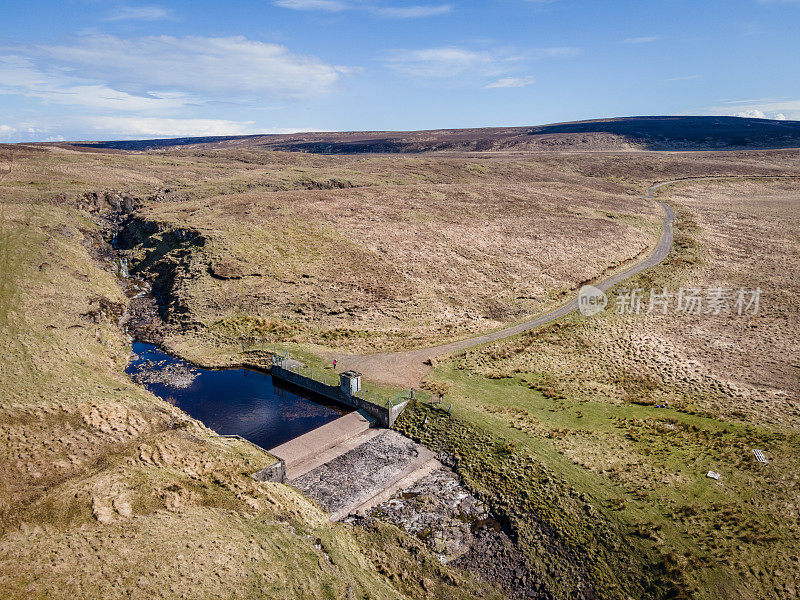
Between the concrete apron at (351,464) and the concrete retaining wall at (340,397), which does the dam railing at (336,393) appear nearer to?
the concrete retaining wall at (340,397)

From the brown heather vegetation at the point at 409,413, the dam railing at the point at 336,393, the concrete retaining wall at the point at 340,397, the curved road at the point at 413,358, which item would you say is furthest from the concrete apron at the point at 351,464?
the curved road at the point at 413,358

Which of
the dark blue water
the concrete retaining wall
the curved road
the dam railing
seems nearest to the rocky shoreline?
the concrete retaining wall

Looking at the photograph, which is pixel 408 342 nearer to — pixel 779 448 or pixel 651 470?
pixel 651 470

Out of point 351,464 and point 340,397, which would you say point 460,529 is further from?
point 340,397

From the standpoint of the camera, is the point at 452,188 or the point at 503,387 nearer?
the point at 503,387

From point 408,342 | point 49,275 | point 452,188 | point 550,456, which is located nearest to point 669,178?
point 452,188
